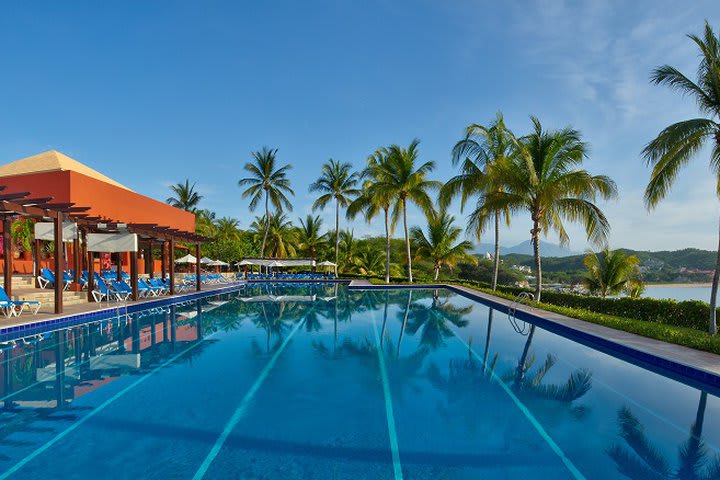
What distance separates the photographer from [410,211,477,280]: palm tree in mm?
28156

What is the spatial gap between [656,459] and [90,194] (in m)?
20.2

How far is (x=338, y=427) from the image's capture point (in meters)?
Result: 4.05

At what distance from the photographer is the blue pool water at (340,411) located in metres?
3.31

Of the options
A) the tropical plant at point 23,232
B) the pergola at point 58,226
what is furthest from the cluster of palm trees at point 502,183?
the tropical plant at point 23,232

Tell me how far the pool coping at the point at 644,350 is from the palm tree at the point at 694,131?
2.51 m

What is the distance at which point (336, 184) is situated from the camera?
30.9 meters

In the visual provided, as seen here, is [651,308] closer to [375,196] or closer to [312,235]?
[375,196]

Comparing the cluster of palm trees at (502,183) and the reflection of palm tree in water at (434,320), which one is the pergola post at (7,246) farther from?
the cluster of palm trees at (502,183)

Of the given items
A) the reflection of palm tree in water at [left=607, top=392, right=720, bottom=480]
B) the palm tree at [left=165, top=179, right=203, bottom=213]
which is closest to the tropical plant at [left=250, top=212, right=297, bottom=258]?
the palm tree at [left=165, top=179, right=203, bottom=213]

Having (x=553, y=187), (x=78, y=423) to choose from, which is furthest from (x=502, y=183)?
(x=78, y=423)

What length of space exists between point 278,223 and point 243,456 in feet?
113

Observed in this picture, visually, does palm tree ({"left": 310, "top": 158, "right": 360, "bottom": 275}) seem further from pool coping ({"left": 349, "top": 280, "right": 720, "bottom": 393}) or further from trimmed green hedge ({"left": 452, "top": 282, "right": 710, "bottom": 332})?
pool coping ({"left": 349, "top": 280, "right": 720, "bottom": 393})

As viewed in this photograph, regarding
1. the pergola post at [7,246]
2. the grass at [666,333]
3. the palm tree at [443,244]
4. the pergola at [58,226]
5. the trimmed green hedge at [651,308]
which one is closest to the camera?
the grass at [666,333]

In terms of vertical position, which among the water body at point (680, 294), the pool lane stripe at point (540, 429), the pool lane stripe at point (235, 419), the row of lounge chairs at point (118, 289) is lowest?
the water body at point (680, 294)
